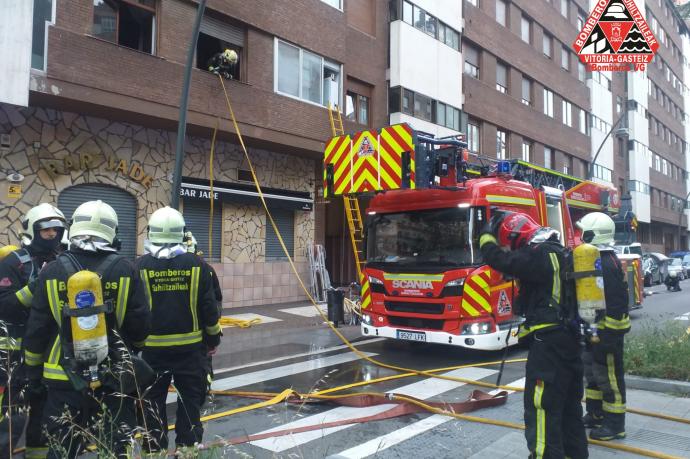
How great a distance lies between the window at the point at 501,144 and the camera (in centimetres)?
2445

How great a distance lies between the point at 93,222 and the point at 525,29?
28184 mm

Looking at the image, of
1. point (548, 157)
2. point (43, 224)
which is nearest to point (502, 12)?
point (548, 157)

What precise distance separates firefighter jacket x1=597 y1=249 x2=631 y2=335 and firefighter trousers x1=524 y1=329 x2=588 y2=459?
1.23m

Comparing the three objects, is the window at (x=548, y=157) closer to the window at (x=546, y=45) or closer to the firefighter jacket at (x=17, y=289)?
the window at (x=546, y=45)

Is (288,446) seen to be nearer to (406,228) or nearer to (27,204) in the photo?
(406,228)

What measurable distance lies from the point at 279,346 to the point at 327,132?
7296 mm

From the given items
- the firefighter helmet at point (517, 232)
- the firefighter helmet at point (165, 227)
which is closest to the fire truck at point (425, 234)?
the firefighter helmet at point (517, 232)

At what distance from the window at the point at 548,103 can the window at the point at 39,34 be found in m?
24.8

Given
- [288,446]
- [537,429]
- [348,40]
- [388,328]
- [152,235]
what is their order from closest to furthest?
[537,429], [152,235], [288,446], [388,328], [348,40]

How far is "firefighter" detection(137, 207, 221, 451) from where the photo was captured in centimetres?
379

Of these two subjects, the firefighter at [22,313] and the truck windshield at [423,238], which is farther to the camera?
the truck windshield at [423,238]

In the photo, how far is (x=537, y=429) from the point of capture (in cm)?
355

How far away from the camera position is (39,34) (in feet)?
31.6

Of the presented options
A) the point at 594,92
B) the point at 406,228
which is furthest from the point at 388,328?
the point at 594,92
